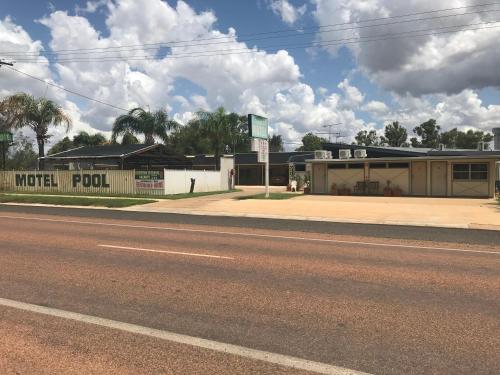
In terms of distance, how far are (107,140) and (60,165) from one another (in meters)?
29.2

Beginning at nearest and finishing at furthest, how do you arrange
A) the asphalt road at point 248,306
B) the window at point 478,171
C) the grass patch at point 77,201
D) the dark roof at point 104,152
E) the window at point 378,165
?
the asphalt road at point 248,306, the grass patch at point 77,201, the window at point 478,171, the window at point 378,165, the dark roof at point 104,152

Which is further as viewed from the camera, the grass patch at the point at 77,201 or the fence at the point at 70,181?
the fence at the point at 70,181

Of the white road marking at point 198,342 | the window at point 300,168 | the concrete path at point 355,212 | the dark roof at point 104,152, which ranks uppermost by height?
the dark roof at point 104,152

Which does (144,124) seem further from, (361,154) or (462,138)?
(462,138)

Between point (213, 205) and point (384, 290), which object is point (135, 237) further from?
point (213, 205)

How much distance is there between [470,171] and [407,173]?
3580mm

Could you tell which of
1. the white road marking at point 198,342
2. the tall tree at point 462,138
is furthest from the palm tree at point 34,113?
the tall tree at point 462,138

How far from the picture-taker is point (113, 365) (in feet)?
13.2

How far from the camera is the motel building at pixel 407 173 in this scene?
90.9 feet

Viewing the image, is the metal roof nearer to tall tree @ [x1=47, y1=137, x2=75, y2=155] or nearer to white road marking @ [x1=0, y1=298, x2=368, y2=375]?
white road marking @ [x1=0, y1=298, x2=368, y2=375]

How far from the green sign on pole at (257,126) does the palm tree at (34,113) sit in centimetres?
1720

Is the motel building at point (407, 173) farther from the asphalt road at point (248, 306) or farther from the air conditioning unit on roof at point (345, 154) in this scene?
the asphalt road at point (248, 306)

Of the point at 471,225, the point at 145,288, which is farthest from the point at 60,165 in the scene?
the point at 145,288

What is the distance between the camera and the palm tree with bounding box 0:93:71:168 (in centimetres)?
3722
